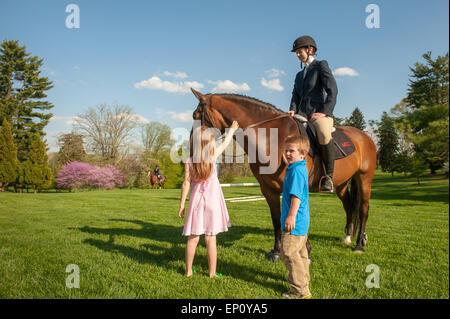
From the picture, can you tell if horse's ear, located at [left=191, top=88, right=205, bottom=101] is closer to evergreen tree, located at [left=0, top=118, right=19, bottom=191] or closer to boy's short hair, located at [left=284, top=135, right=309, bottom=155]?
boy's short hair, located at [left=284, top=135, right=309, bottom=155]

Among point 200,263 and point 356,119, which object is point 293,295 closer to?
point 200,263

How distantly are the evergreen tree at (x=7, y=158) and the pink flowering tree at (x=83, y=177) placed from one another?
4.28 metres

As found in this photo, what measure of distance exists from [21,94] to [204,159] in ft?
94.1

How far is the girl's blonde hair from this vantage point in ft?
10.1

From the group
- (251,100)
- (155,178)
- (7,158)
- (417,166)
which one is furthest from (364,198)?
(155,178)

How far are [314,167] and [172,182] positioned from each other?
1257 inches

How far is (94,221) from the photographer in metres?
7.50

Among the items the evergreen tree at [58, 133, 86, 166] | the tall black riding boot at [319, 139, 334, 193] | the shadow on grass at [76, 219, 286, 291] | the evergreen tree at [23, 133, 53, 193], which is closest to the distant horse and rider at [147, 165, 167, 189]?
Result: the evergreen tree at [58, 133, 86, 166]

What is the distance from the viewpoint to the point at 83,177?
25.8 m

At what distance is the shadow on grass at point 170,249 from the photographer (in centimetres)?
329

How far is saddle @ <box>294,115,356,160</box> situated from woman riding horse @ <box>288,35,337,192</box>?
0.08 metres
